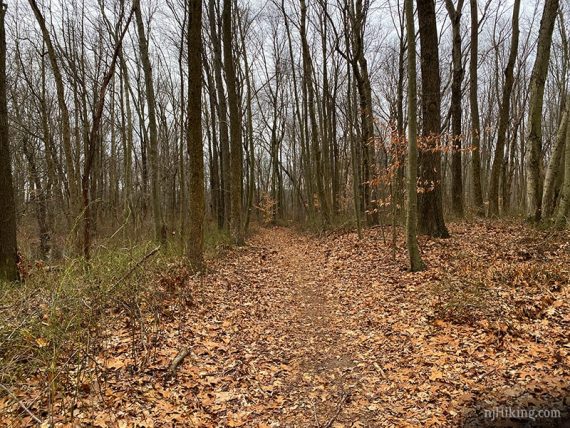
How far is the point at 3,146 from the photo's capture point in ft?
21.6

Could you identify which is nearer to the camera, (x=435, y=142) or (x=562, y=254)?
(x=562, y=254)

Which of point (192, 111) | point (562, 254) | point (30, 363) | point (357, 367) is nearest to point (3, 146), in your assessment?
point (192, 111)

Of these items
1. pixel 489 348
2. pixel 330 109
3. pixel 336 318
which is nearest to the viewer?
pixel 489 348

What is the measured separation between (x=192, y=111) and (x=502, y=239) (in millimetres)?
7856

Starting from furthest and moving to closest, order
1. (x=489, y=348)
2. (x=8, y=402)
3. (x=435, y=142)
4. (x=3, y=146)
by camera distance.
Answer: (x=435, y=142), (x=3, y=146), (x=489, y=348), (x=8, y=402)

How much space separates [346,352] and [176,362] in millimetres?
2282

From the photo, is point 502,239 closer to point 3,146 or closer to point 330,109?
point 3,146

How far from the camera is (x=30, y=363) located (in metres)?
3.46

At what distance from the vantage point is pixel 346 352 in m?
4.98

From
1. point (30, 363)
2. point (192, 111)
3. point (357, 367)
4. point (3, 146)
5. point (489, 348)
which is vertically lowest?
point (357, 367)

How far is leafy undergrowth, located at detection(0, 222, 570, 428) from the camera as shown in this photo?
11.5 ft

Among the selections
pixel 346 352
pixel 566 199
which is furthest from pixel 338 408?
pixel 566 199

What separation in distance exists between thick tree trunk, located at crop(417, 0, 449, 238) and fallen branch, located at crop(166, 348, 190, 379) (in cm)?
698

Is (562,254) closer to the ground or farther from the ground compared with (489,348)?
farther from the ground
